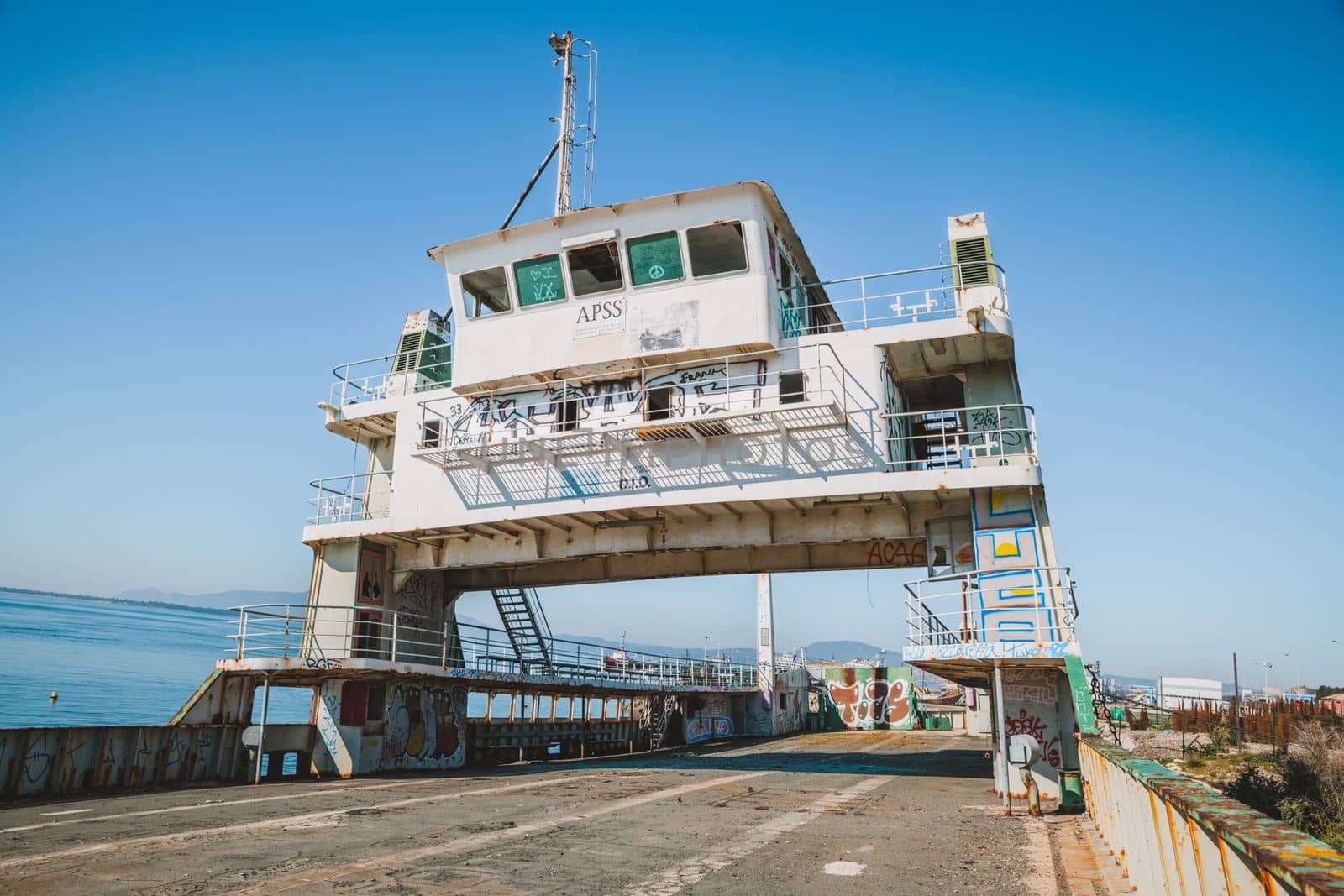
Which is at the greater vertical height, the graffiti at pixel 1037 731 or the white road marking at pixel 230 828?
the graffiti at pixel 1037 731

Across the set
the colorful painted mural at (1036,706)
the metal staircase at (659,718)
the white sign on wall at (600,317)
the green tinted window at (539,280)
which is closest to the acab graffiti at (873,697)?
the metal staircase at (659,718)

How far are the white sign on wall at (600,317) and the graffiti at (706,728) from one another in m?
25.4

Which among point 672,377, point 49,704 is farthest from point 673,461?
point 49,704

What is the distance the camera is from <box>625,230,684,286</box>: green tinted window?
20.9 m

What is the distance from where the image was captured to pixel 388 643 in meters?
25.0

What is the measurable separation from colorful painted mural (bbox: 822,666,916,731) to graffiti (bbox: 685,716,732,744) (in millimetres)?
12649

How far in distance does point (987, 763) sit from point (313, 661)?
21.3 m

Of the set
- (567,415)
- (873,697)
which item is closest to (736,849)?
(567,415)

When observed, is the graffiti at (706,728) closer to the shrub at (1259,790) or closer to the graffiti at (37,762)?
the shrub at (1259,790)

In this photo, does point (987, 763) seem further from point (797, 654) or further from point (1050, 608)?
point (797, 654)

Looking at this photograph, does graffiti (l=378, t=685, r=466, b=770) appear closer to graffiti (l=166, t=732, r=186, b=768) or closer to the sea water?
the sea water

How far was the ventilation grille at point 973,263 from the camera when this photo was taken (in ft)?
65.6

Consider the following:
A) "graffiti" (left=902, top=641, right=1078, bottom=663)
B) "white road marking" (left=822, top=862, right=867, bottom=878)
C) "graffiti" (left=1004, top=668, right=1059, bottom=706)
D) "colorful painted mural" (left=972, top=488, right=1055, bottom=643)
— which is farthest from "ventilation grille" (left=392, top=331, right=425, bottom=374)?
"white road marking" (left=822, top=862, right=867, bottom=878)

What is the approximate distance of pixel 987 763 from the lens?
91.4ft
